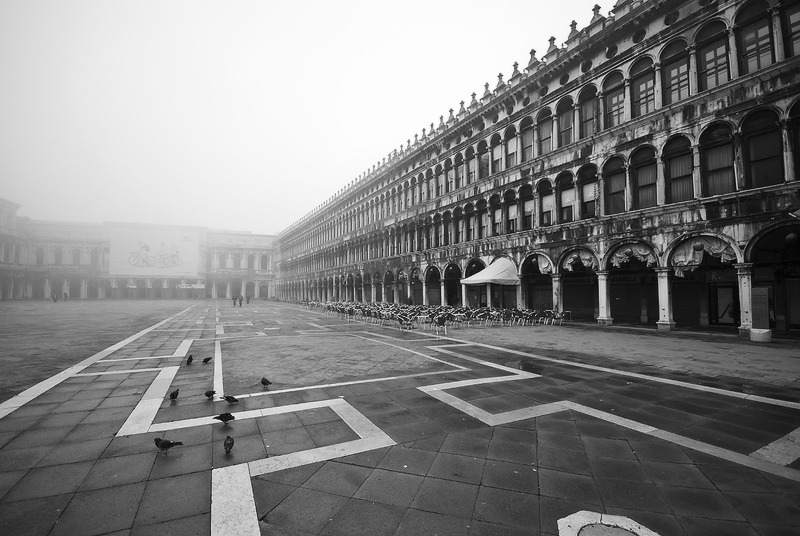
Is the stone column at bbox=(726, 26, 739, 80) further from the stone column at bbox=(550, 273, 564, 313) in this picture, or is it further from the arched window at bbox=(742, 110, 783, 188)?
the stone column at bbox=(550, 273, 564, 313)

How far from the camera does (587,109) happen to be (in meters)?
20.2

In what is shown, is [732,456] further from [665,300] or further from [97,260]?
[97,260]

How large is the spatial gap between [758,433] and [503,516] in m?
4.13

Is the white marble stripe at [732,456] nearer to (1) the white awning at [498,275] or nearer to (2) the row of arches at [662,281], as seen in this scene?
(2) the row of arches at [662,281]

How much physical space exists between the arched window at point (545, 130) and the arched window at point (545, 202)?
2.20 m

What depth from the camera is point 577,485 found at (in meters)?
3.47

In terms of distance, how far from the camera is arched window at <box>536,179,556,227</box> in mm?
21556

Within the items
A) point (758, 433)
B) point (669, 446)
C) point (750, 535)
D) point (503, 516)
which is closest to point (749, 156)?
point (758, 433)

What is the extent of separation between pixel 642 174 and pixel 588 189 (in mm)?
2637

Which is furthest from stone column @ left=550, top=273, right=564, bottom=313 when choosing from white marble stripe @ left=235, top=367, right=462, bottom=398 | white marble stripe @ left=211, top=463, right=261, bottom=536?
white marble stripe @ left=211, top=463, right=261, bottom=536

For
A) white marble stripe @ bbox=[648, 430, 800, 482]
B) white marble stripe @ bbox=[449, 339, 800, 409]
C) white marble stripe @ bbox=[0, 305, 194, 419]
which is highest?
white marble stripe @ bbox=[0, 305, 194, 419]

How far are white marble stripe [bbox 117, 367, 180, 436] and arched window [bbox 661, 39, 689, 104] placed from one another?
21245 millimetres

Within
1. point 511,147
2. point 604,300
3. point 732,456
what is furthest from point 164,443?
point 511,147

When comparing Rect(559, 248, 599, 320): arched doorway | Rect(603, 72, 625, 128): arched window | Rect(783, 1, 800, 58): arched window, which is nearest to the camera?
Rect(783, 1, 800, 58): arched window
